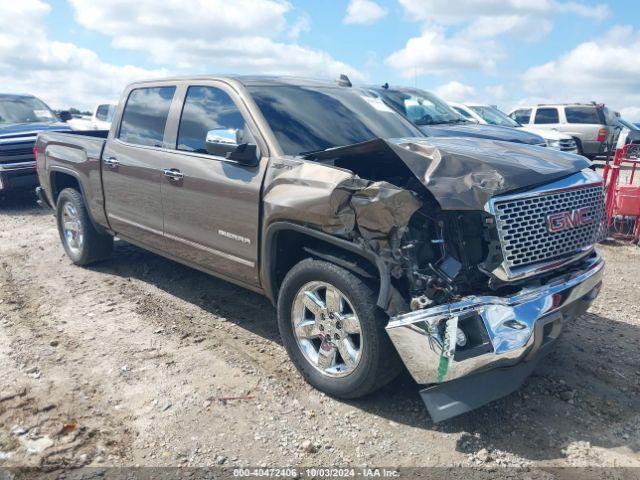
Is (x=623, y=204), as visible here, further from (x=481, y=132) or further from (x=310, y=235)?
(x=310, y=235)

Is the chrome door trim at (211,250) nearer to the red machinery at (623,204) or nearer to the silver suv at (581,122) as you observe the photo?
the red machinery at (623,204)

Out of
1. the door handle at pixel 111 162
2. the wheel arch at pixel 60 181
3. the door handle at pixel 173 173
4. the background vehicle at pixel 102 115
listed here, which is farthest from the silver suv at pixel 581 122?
the door handle at pixel 173 173

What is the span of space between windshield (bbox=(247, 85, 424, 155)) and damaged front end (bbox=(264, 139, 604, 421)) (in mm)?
700

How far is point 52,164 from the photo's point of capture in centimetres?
647

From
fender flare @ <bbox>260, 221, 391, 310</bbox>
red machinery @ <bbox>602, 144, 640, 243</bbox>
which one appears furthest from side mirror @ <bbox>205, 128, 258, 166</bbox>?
red machinery @ <bbox>602, 144, 640, 243</bbox>

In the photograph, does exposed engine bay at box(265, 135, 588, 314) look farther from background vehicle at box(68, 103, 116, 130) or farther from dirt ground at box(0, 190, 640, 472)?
background vehicle at box(68, 103, 116, 130)

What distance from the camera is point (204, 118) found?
4562mm

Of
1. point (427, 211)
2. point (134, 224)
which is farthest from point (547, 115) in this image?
point (427, 211)

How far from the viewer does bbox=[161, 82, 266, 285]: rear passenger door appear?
4008 mm

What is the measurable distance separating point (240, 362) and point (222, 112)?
6.13 feet

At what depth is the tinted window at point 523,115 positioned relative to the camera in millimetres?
18141

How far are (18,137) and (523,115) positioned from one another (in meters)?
14.4

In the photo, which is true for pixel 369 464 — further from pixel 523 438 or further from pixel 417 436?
pixel 523 438

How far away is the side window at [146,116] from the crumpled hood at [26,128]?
5.69 metres
